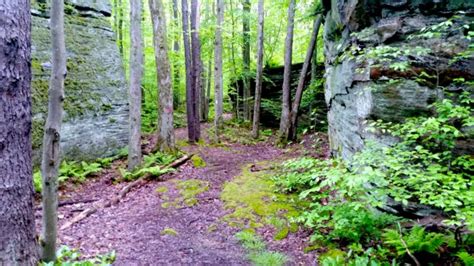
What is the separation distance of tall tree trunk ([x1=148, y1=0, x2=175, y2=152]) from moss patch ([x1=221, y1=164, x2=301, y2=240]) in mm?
3491

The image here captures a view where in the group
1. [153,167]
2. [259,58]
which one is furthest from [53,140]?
[259,58]

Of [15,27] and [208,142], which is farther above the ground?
[15,27]

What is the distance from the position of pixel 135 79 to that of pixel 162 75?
1881 millimetres

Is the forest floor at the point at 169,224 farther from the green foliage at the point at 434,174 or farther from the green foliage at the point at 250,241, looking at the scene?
the green foliage at the point at 434,174

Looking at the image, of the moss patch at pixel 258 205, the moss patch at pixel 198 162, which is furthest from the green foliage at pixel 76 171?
the moss patch at pixel 258 205

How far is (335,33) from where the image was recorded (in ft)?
24.9

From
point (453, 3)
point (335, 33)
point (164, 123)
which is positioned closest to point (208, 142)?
point (164, 123)

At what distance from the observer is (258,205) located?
20.6ft

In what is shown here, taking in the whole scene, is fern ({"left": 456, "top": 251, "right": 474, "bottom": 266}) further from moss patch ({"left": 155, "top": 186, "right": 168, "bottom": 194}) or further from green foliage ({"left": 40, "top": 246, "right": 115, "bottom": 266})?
moss patch ({"left": 155, "top": 186, "right": 168, "bottom": 194})

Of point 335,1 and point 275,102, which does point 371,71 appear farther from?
point 275,102

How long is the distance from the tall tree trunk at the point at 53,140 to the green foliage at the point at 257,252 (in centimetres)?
261

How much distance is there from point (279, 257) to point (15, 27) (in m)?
4.07

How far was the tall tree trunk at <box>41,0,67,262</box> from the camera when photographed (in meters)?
3.66

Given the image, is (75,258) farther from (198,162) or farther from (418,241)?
(198,162)
